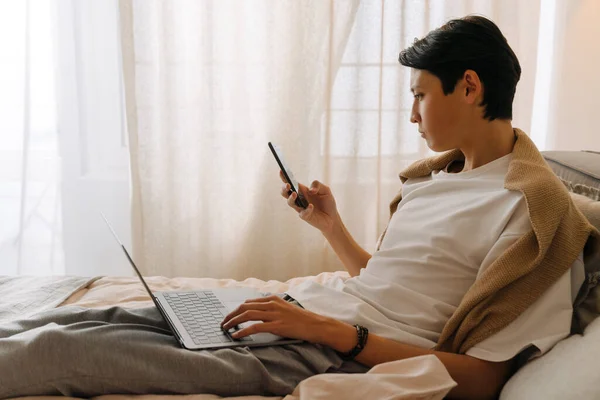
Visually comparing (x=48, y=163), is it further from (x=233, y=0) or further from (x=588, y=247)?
(x=588, y=247)

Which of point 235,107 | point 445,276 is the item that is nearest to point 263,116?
point 235,107

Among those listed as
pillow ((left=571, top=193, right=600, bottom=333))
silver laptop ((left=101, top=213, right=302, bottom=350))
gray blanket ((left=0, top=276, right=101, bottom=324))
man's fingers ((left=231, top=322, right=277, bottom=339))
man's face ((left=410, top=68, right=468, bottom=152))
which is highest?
man's face ((left=410, top=68, right=468, bottom=152))

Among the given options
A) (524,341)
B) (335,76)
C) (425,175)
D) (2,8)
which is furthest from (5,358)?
(2,8)

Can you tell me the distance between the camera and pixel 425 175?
62.9 inches

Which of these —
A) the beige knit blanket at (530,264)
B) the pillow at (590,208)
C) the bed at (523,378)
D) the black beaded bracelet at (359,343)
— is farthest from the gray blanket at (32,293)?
the pillow at (590,208)

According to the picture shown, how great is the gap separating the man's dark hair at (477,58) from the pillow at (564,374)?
0.47m

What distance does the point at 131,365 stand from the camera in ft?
3.75

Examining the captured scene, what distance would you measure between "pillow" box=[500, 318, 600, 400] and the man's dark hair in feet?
1.53

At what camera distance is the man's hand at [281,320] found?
1.22 meters

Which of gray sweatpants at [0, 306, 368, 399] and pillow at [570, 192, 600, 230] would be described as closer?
gray sweatpants at [0, 306, 368, 399]

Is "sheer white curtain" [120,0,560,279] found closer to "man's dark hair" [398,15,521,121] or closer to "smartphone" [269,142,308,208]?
"smartphone" [269,142,308,208]

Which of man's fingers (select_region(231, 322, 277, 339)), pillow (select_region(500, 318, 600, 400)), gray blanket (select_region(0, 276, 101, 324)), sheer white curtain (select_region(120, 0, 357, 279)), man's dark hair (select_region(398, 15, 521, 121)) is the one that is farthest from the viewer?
sheer white curtain (select_region(120, 0, 357, 279))

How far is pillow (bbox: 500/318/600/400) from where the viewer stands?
97cm

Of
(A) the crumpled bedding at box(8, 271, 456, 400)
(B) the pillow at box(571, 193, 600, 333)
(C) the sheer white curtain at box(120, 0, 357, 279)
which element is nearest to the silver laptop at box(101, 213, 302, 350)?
(A) the crumpled bedding at box(8, 271, 456, 400)
